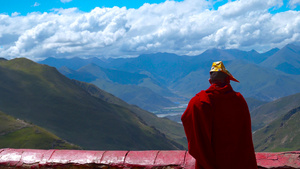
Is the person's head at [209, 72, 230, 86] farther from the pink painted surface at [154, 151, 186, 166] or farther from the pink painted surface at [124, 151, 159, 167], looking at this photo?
the pink painted surface at [124, 151, 159, 167]

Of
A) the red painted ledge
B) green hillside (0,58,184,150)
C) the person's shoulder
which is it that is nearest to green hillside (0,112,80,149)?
green hillside (0,58,184,150)

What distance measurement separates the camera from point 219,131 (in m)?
4.95

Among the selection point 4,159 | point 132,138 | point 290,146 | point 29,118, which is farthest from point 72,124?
point 4,159

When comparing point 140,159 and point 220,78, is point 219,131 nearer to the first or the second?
point 220,78

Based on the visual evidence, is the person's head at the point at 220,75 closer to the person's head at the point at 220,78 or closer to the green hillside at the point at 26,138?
the person's head at the point at 220,78

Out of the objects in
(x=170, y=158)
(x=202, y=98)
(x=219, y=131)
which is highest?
(x=202, y=98)

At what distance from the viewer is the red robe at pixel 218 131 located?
4887 millimetres

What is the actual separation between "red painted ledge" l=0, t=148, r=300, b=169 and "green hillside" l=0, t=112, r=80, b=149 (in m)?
102

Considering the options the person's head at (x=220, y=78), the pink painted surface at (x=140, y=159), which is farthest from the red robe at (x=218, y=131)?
the pink painted surface at (x=140, y=159)

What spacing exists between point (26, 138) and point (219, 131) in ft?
384

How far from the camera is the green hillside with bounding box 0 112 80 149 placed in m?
105

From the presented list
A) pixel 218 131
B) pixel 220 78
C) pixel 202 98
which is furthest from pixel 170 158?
pixel 220 78

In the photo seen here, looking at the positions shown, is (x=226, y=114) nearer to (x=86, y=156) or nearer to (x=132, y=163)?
(x=132, y=163)

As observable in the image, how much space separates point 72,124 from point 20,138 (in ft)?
206
